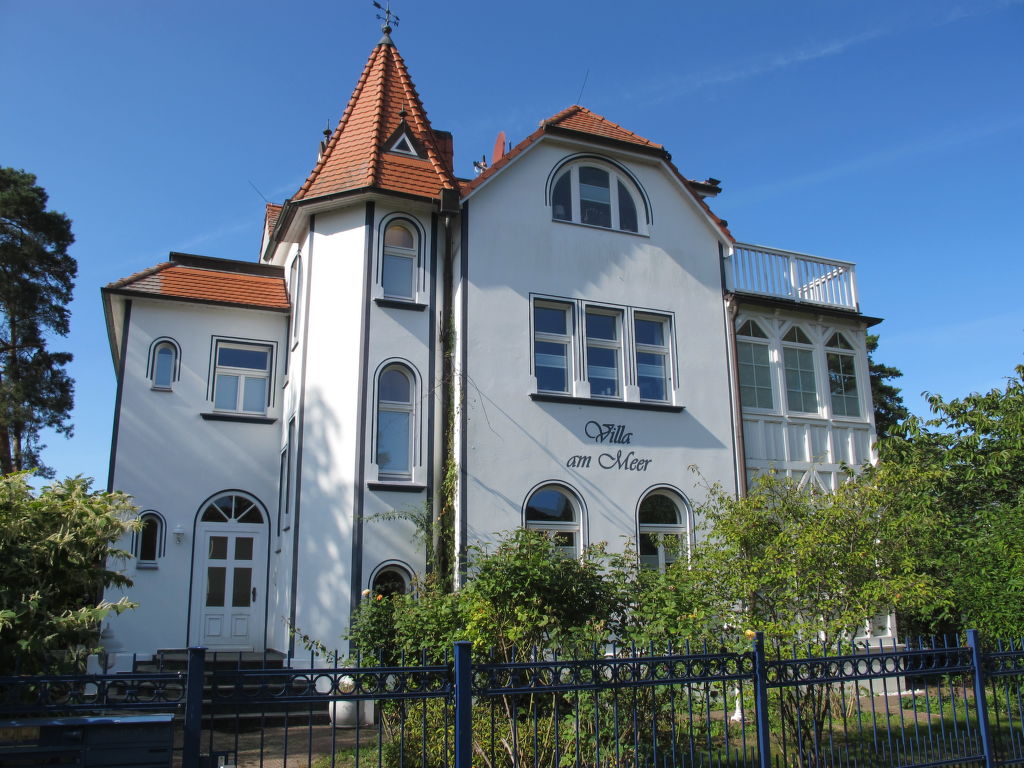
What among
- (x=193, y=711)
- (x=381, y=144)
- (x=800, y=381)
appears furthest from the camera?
(x=800, y=381)

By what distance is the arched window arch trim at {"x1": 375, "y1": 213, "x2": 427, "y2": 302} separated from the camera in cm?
1405

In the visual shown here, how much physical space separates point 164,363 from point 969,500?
14.6 meters

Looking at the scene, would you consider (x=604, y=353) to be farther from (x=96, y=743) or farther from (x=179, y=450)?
(x=96, y=743)

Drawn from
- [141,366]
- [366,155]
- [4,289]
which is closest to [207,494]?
[141,366]

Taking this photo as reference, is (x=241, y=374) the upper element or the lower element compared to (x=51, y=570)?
upper

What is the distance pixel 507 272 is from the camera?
14.5m

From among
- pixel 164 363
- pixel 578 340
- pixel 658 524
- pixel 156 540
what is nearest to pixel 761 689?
pixel 658 524

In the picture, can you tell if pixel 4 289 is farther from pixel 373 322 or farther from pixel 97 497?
pixel 97 497

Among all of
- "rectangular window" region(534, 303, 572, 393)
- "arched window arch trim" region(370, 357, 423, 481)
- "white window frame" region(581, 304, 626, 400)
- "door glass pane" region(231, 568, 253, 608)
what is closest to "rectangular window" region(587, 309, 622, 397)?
"white window frame" region(581, 304, 626, 400)

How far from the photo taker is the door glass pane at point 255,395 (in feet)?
53.8

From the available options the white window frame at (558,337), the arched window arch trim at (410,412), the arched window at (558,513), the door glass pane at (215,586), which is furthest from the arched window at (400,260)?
the door glass pane at (215,586)

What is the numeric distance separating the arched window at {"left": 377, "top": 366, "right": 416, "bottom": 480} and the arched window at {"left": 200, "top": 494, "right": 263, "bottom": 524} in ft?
12.5

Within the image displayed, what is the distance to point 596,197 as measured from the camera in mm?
15859

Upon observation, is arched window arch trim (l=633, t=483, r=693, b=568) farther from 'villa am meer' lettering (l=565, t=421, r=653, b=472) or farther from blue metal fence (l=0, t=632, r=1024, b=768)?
blue metal fence (l=0, t=632, r=1024, b=768)
